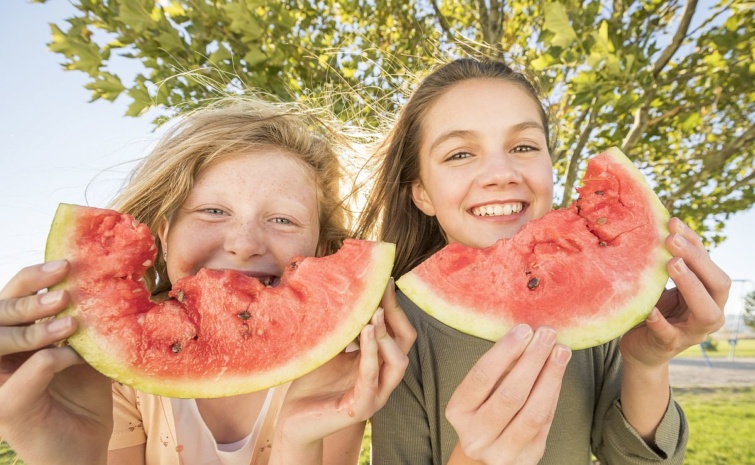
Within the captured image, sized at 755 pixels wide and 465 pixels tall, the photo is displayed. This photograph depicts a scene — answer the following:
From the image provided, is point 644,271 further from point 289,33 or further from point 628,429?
point 289,33

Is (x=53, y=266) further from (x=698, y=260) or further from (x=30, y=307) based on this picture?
(x=698, y=260)

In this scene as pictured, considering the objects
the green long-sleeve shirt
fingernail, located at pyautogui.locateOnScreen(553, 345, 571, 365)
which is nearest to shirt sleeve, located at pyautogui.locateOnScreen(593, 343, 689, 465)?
the green long-sleeve shirt

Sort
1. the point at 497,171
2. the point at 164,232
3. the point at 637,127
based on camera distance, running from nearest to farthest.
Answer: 1. the point at 497,171
2. the point at 164,232
3. the point at 637,127

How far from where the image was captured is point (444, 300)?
1.40 metres

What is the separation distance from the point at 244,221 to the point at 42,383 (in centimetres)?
80

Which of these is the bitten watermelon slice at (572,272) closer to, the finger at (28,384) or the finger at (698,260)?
the finger at (698,260)

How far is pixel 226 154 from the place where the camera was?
2047 mm

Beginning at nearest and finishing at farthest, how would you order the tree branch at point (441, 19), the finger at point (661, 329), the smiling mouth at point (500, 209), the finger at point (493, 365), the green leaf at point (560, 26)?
1. the finger at point (493, 365)
2. the finger at point (661, 329)
3. the smiling mouth at point (500, 209)
4. the green leaf at point (560, 26)
5. the tree branch at point (441, 19)

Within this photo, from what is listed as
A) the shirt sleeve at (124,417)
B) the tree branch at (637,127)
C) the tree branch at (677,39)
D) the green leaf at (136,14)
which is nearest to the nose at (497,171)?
the shirt sleeve at (124,417)

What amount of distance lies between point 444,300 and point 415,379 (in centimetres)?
79

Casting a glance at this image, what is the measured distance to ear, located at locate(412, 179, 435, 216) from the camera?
90.7 inches

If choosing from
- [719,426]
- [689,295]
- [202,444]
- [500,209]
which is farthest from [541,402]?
[719,426]

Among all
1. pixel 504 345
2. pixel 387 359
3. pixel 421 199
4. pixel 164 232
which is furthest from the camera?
pixel 421 199

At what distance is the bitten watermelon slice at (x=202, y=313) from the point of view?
4.33 feet
